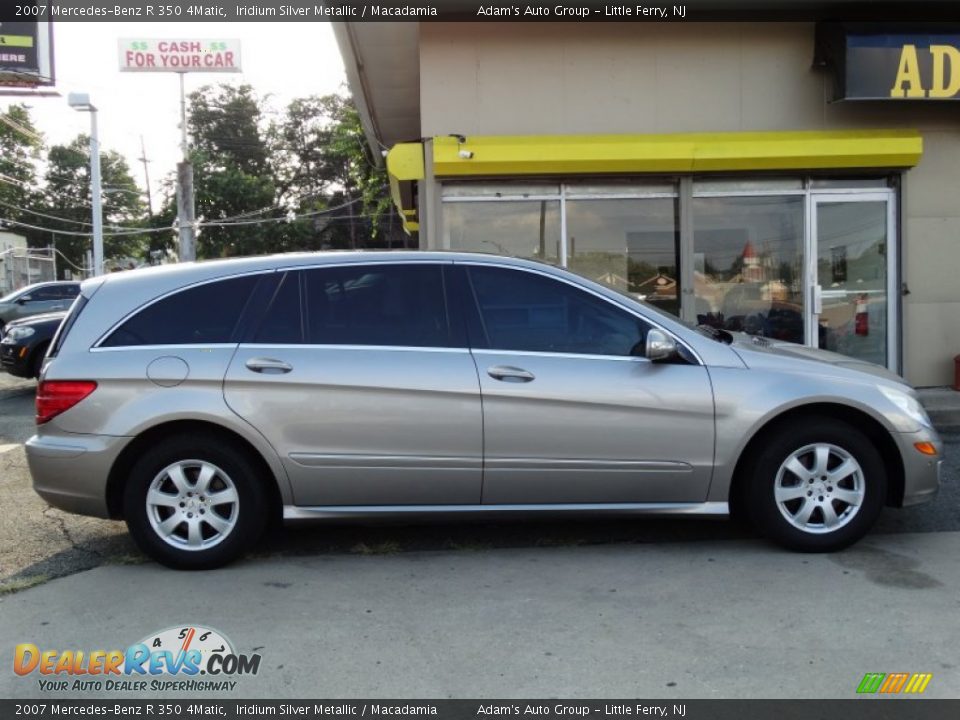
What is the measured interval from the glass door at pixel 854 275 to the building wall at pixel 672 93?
24 centimetres

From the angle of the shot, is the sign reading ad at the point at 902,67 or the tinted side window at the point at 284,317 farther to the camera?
the sign reading ad at the point at 902,67

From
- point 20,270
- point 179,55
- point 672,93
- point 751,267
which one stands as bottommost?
point 751,267

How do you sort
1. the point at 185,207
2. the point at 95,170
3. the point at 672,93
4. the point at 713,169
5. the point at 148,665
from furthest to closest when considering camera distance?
the point at 95,170
the point at 185,207
the point at 672,93
the point at 713,169
the point at 148,665

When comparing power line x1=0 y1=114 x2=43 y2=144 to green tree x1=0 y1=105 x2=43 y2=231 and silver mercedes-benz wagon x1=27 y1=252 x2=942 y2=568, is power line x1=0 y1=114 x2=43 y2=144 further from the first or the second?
silver mercedes-benz wagon x1=27 y1=252 x2=942 y2=568

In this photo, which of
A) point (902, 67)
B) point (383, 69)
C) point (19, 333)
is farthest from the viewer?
point (19, 333)

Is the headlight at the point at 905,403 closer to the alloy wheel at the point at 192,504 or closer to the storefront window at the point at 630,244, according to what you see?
the alloy wheel at the point at 192,504

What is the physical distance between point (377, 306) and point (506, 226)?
492 centimetres

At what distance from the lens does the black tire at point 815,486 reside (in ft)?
15.5

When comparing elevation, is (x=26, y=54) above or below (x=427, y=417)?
above

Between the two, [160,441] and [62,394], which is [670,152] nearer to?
[160,441]

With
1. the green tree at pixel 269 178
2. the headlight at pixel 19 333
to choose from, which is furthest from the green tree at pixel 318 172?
the headlight at pixel 19 333

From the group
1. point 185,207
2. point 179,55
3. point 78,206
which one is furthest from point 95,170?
point 78,206

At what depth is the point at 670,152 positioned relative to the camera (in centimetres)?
909

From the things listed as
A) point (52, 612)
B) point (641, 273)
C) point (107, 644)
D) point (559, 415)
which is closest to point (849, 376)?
point (559, 415)
